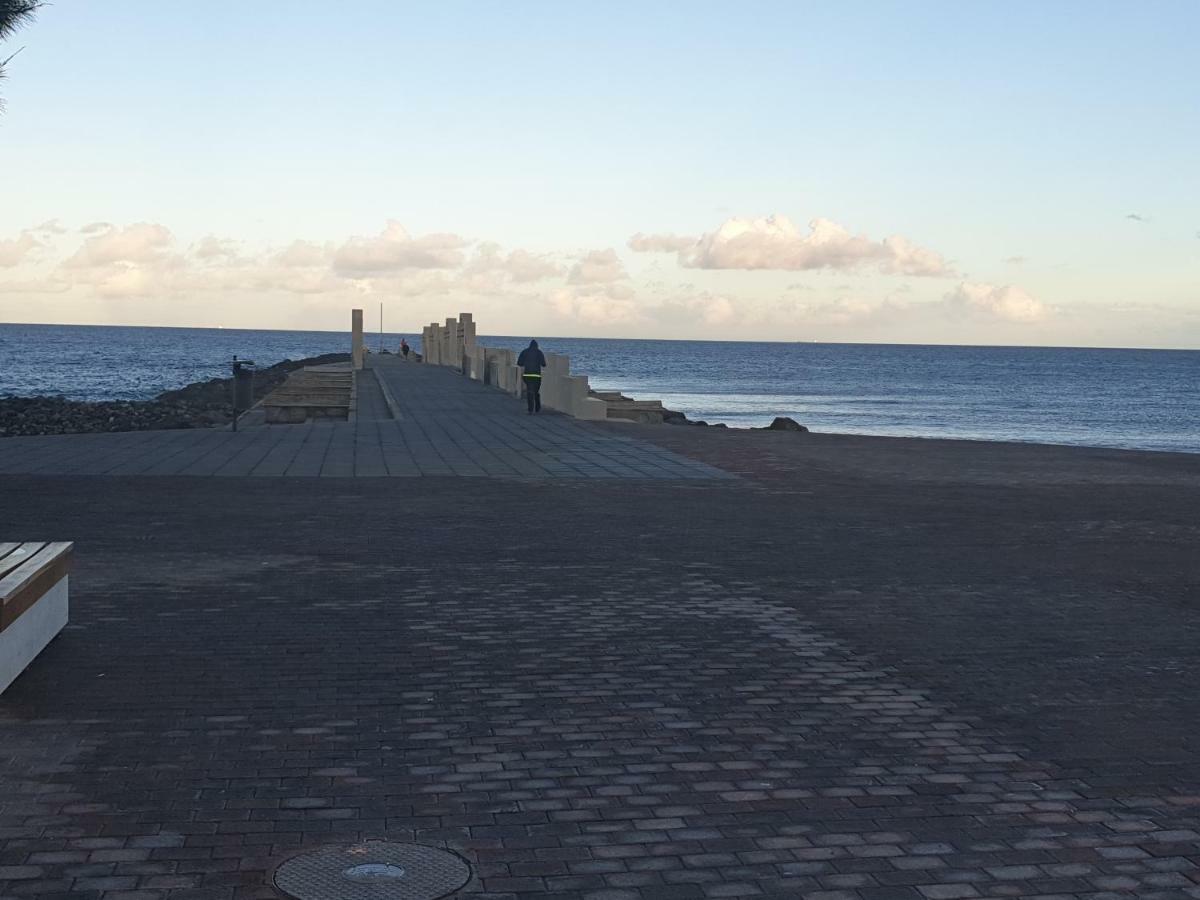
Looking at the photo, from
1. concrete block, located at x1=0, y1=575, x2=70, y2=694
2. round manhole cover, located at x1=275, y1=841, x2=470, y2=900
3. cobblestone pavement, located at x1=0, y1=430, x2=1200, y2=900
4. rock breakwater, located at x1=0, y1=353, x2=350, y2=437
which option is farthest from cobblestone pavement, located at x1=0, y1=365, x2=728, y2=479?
round manhole cover, located at x1=275, y1=841, x2=470, y2=900

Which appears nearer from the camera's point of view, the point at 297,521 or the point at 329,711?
the point at 329,711

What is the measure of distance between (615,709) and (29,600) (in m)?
2.71

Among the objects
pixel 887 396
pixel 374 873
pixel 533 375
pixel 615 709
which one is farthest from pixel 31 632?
pixel 887 396

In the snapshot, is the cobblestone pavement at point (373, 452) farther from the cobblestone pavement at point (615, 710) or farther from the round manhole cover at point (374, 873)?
the round manhole cover at point (374, 873)

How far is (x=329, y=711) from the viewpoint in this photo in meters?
5.73

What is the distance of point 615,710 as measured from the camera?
229 inches

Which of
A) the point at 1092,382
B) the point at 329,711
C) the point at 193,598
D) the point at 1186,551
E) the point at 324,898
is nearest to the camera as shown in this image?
the point at 324,898

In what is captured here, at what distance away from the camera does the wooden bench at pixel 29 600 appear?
5.93 meters

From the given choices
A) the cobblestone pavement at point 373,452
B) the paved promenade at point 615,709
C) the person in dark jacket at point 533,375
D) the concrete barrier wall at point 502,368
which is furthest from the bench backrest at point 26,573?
the person in dark jacket at point 533,375

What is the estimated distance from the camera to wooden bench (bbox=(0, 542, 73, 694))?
5934mm

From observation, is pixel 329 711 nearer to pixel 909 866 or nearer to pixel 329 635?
pixel 329 635

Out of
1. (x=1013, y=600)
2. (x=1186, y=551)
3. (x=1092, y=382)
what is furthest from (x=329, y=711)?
(x=1092, y=382)

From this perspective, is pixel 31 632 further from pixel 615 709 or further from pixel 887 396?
pixel 887 396

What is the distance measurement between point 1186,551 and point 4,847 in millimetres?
9269
